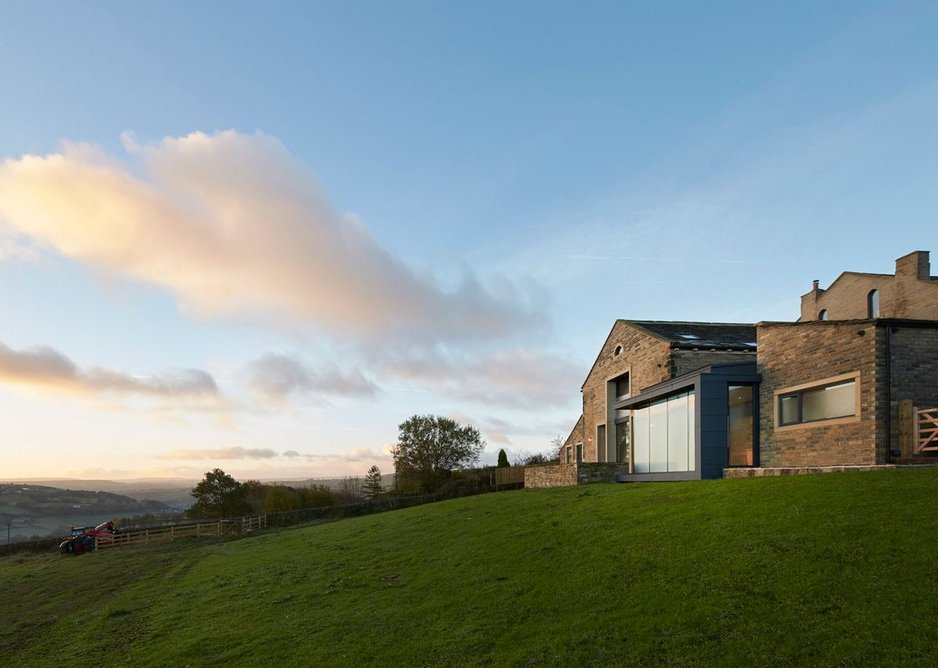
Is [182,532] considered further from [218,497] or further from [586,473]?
[586,473]

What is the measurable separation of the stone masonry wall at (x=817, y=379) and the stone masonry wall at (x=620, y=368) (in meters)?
5.76

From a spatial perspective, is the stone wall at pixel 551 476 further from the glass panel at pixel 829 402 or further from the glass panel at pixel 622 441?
the glass panel at pixel 829 402

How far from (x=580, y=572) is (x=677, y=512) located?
3.48 metres

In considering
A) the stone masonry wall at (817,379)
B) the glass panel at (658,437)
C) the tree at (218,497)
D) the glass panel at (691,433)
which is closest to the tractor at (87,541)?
the tree at (218,497)

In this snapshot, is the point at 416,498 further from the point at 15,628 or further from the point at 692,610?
the point at 692,610

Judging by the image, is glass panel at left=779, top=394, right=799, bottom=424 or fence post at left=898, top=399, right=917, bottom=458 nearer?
fence post at left=898, top=399, right=917, bottom=458

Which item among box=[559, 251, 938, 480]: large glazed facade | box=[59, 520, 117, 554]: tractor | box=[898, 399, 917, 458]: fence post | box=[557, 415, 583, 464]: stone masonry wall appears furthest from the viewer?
box=[557, 415, 583, 464]: stone masonry wall

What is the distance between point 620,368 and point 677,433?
Answer: 8648mm

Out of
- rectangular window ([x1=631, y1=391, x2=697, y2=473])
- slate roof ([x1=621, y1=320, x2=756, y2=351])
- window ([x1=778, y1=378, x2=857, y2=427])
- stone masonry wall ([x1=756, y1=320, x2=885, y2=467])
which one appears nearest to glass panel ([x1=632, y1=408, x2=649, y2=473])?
rectangular window ([x1=631, y1=391, x2=697, y2=473])

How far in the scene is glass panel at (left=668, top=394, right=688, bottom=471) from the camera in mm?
23062

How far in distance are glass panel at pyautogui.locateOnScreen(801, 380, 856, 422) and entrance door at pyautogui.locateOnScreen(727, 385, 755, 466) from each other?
2459 mm

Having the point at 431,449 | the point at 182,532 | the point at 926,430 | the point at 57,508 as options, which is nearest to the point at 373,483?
the point at 431,449

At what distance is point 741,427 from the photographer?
2212cm

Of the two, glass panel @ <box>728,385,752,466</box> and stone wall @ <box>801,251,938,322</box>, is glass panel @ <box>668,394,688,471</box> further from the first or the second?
stone wall @ <box>801,251,938,322</box>
